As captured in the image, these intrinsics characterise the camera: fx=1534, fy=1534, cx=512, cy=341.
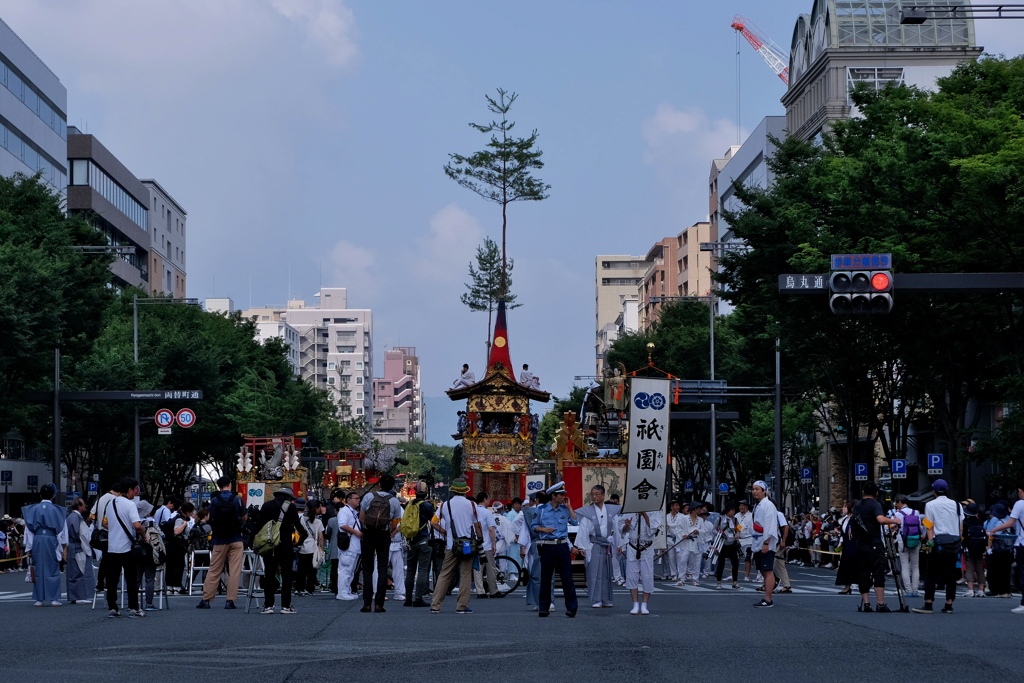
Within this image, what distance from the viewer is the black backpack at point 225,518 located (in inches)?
765

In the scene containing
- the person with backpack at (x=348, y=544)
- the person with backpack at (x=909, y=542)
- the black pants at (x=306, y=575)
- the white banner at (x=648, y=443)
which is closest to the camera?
the white banner at (x=648, y=443)

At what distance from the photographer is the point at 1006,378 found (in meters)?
29.1

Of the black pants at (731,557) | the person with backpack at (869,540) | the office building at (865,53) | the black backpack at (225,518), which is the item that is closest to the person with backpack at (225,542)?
the black backpack at (225,518)

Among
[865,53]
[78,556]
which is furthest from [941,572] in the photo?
Result: [865,53]

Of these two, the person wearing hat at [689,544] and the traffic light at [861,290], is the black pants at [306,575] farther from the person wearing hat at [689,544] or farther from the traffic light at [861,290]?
the traffic light at [861,290]

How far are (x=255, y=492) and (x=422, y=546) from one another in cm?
2574

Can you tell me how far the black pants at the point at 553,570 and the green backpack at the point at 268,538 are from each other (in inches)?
129

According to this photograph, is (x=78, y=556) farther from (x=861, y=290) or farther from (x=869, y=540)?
(x=861, y=290)

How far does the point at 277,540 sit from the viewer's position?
1862 centimetres

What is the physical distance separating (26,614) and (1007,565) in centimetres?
1515

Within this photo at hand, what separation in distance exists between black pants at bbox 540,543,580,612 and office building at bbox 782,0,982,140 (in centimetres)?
5143

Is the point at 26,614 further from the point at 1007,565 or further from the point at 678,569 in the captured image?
the point at 1007,565

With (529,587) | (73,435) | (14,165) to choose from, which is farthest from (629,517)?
(14,165)

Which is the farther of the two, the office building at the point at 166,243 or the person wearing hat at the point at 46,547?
the office building at the point at 166,243
